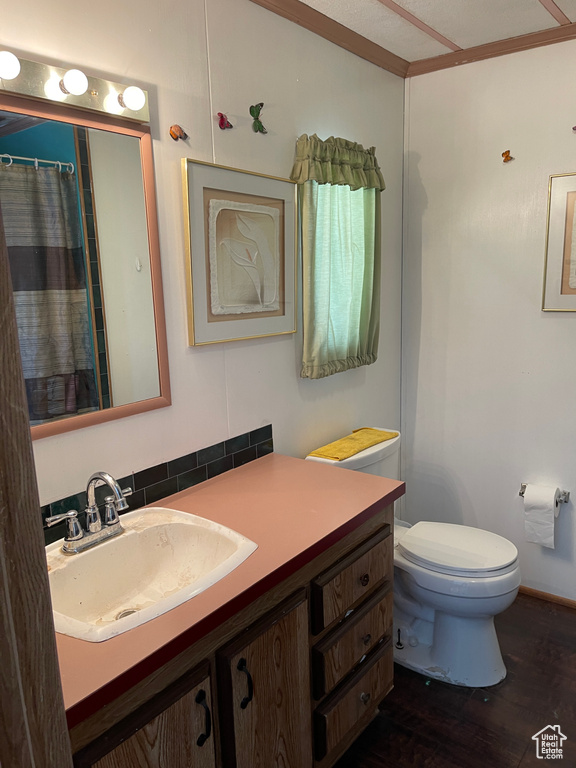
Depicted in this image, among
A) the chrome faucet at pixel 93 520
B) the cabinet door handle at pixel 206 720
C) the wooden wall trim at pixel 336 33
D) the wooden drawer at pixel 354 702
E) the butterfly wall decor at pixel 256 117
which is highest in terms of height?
the wooden wall trim at pixel 336 33

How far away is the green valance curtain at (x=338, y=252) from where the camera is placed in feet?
7.16

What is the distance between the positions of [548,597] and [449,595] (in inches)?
35.9

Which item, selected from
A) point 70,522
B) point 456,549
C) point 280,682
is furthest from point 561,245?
point 70,522

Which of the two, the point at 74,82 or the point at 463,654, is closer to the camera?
the point at 74,82

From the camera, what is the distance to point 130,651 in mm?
1059

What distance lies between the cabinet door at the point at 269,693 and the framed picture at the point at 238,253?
881 mm

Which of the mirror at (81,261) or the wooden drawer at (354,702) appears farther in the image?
the wooden drawer at (354,702)

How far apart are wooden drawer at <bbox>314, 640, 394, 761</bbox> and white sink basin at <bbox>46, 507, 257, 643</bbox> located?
1.75 feet

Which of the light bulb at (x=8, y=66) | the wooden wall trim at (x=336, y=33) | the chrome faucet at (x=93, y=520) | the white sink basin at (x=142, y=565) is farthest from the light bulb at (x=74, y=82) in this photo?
the white sink basin at (x=142, y=565)

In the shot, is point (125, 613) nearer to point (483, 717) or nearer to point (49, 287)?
point (49, 287)

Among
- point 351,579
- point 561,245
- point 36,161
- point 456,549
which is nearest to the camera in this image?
point 36,161

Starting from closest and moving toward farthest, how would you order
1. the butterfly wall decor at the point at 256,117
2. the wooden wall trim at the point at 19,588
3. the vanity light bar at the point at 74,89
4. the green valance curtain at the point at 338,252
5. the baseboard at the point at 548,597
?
the wooden wall trim at the point at 19,588
the vanity light bar at the point at 74,89
the butterfly wall decor at the point at 256,117
the green valance curtain at the point at 338,252
the baseboard at the point at 548,597

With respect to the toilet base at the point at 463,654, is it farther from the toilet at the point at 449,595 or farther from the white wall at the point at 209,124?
the white wall at the point at 209,124

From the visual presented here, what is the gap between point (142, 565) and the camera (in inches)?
60.5
